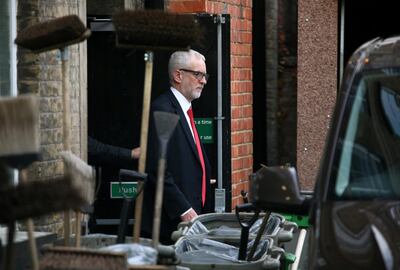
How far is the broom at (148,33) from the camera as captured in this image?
659cm

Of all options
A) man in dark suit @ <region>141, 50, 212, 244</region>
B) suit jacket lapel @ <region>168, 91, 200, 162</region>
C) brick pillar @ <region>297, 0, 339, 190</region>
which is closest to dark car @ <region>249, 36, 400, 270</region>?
man in dark suit @ <region>141, 50, 212, 244</region>

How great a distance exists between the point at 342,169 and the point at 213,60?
15.7 ft

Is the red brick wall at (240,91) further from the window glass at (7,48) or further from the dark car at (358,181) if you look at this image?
the dark car at (358,181)

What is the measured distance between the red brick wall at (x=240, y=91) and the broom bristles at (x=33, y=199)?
7348mm

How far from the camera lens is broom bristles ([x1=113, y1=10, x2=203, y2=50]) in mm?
6629

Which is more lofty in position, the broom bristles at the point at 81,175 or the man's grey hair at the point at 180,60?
the man's grey hair at the point at 180,60

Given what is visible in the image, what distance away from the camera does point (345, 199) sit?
21.3 ft

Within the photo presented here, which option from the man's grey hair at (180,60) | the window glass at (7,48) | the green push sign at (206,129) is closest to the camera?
the window glass at (7,48)

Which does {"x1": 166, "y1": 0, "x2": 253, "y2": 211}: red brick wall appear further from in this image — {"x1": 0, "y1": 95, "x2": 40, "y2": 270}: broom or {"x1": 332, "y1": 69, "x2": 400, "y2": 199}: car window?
{"x1": 0, "y1": 95, "x2": 40, "y2": 270}: broom

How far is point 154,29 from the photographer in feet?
21.8

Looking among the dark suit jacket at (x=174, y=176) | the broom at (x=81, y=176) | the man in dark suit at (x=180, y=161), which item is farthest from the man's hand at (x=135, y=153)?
the broom at (x=81, y=176)

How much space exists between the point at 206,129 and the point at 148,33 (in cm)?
471

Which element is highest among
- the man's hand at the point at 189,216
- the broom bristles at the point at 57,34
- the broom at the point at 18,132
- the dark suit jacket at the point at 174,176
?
the broom bristles at the point at 57,34

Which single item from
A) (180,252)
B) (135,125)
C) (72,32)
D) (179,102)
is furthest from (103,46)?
(72,32)
